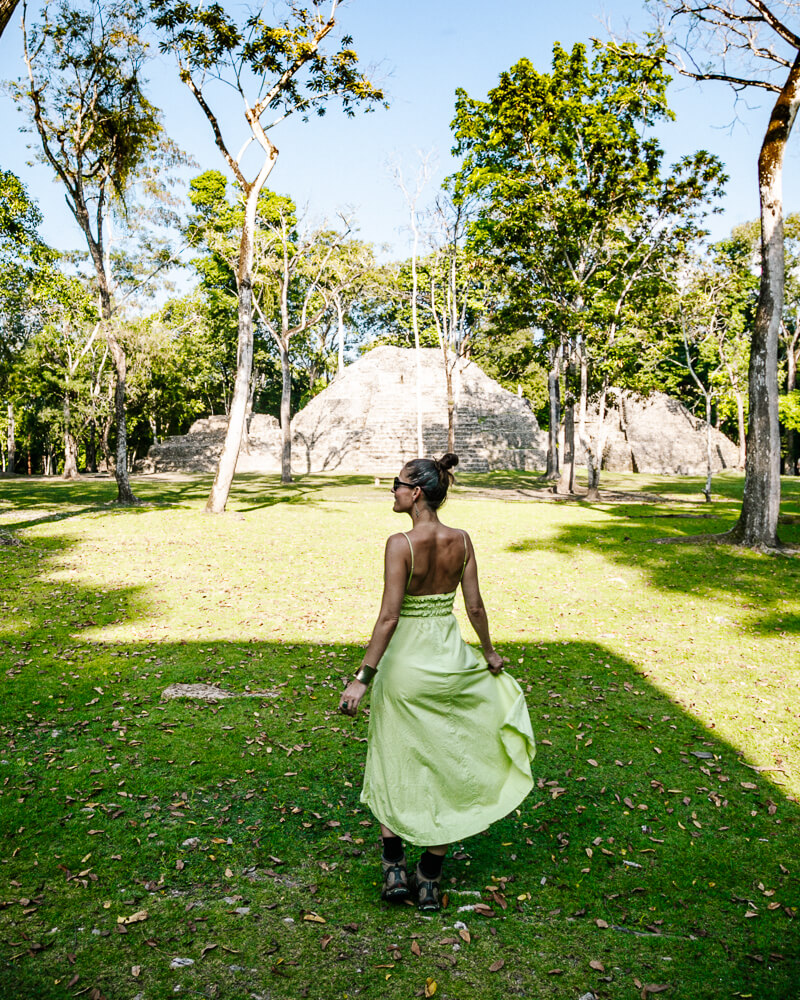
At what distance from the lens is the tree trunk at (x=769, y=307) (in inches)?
472

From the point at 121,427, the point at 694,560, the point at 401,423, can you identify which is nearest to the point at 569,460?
the point at 694,560

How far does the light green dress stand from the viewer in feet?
11.0

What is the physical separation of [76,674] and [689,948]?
584cm

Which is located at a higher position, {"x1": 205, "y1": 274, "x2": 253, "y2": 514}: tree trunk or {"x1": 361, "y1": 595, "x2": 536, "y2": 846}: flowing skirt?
{"x1": 205, "y1": 274, "x2": 253, "y2": 514}: tree trunk

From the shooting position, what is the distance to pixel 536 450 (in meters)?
45.6

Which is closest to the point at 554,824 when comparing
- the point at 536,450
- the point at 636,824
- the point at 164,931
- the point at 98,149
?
the point at 636,824

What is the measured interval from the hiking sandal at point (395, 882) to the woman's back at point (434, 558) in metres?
1.41

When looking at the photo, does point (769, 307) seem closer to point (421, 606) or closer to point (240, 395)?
point (421, 606)

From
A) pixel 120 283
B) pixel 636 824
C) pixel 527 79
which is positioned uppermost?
pixel 527 79

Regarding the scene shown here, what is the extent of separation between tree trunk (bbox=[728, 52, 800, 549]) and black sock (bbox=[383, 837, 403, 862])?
35.2 feet

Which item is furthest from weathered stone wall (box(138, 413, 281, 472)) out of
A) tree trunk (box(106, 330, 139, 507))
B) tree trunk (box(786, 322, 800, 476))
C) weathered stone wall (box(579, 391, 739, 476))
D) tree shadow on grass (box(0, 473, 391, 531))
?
tree trunk (box(786, 322, 800, 476))

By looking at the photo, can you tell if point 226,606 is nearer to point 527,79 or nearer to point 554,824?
point 554,824

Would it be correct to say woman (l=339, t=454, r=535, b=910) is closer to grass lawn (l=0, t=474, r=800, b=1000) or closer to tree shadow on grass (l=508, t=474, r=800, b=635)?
grass lawn (l=0, t=474, r=800, b=1000)

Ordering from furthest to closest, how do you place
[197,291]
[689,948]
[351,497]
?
[197,291] < [351,497] < [689,948]
